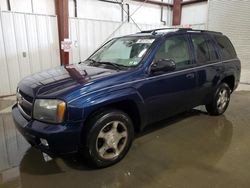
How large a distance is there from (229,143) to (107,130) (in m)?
1.86

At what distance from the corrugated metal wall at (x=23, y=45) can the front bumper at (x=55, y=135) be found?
13.5 ft

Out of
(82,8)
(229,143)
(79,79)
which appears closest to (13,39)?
(82,8)

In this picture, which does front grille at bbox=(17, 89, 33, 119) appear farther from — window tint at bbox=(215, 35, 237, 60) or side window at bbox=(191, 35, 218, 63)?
window tint at bbox=(215, 35, 237, 60)

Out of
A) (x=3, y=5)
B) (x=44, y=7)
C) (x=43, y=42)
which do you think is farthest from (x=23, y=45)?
(x=44, y=7)

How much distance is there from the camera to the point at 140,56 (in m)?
2.89

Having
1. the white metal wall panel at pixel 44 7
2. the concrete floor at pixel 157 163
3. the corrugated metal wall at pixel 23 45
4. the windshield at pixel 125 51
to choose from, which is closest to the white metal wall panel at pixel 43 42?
the corrugated metal wall at pixel 23 45

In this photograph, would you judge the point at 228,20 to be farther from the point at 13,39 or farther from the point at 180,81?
the point at 13,39

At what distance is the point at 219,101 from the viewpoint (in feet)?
13.8

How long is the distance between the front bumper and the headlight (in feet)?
0.19

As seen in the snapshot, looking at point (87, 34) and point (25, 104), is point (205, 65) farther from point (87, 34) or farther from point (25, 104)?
point (87, 34)

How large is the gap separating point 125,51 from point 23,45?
3892 mm

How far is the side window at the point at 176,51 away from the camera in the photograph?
10.0 ft

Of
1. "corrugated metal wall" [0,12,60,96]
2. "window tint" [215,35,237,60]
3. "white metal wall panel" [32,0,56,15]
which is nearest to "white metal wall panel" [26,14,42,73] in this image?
"corrugated metal wall" [0,12,60,96]

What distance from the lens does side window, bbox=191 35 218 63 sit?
355cm
